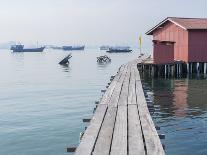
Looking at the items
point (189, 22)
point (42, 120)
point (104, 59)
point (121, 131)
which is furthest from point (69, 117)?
point (104, 59)

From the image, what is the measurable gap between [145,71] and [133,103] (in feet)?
91.1

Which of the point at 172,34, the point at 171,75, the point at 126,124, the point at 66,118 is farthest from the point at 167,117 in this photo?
the point at 172,34

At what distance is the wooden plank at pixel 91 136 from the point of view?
10547mm

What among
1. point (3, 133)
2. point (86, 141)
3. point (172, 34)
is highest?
point (172, 34)

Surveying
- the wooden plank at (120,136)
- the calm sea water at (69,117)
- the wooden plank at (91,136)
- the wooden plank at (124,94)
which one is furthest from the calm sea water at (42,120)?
the wooden plank at (120,136)

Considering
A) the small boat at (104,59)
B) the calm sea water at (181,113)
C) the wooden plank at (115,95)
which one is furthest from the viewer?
the small boat at (104,59)

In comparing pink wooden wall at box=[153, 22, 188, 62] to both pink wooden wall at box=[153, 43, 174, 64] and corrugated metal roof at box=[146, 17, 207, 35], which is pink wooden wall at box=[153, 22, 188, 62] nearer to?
pink wooden wall at box=[153, 43, 174, 64]

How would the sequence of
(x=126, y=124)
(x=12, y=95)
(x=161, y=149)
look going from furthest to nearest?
(x=12, y=95)
(x=126, y=124)
(x=161, y=149)

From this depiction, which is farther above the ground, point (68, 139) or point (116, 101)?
point (116, 101)

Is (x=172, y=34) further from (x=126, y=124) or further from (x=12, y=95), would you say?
(x=126, y=124)

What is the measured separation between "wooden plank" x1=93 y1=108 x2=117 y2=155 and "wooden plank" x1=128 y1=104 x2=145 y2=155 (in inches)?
23.2

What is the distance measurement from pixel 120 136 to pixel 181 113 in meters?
10.6

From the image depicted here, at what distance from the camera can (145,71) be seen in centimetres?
4544

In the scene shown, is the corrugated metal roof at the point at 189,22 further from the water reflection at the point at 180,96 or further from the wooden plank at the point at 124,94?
the wooden plank at the point at 124,94
